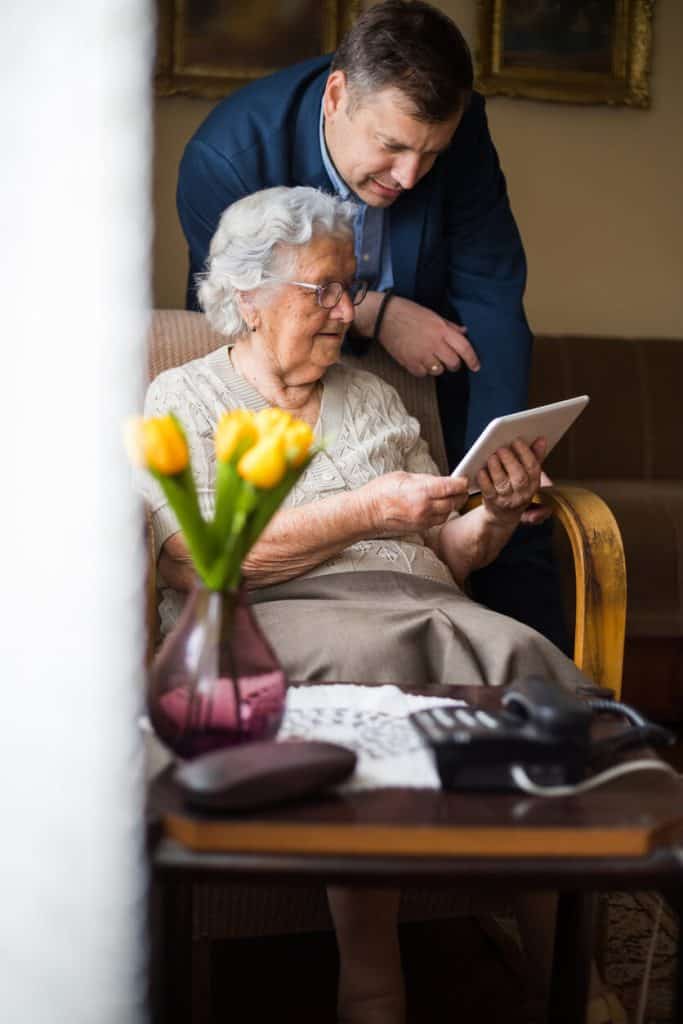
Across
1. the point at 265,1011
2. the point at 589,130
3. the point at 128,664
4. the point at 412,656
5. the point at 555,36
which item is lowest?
the point at 265,1011

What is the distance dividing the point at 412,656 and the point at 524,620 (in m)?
0.65

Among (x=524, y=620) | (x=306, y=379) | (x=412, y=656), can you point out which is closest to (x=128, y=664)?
(x=412, y=656)

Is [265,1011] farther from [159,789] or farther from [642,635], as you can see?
[642,635]

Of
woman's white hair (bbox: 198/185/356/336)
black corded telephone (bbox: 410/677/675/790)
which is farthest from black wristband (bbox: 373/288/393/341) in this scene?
black corded telephone (bbox: 410/677/675/790)

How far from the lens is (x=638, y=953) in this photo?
1.61 metres

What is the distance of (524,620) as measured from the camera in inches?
80.1

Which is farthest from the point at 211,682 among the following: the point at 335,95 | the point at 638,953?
the point at 335,95

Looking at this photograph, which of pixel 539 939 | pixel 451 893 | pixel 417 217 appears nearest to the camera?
pixel 539 939

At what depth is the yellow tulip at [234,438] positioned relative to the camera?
90 cm

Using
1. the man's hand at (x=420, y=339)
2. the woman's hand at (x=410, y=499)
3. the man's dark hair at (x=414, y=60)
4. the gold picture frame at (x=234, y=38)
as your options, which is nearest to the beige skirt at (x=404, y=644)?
the woman's hand at (x=410, y=499)

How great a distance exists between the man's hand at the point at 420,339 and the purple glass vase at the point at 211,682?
3.94 ft

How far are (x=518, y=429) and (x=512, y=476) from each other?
0.37 ft

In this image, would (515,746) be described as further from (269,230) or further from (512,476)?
(269,230)

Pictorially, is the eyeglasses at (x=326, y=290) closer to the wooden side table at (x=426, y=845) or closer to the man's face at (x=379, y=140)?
the man's face at (x=379, y=140)
